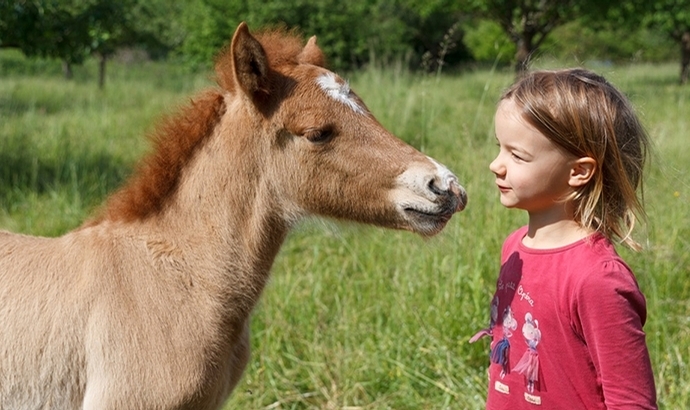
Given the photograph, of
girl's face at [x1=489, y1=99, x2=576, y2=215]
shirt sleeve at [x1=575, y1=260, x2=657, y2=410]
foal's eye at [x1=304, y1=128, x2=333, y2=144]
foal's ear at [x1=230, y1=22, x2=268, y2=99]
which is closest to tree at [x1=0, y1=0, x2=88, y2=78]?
foal's ear at [x1=230, y1=22, x2=268, y2=99]

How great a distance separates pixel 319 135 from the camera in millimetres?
2467

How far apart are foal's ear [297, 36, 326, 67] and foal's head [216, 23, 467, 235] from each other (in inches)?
5.7

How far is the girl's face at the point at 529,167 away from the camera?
6.40 feet

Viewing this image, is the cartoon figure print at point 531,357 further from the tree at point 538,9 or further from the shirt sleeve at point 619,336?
the tree at point 538,9

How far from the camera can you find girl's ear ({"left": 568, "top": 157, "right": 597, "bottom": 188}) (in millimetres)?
1942

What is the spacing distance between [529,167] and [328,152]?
0.77m

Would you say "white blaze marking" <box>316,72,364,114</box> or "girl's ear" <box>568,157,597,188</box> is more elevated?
"girl's ear" <box>568,157,597,188</box>

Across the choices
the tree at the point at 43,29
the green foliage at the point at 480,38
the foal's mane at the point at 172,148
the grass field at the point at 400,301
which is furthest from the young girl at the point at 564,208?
the green foliage at the point at 480,38

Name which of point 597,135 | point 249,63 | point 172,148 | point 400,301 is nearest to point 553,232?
point 597,135

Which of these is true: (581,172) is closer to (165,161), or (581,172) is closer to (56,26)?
(165,161)

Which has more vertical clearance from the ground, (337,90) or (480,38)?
(337,90)

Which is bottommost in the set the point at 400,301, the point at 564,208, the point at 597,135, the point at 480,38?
the point at 480,38

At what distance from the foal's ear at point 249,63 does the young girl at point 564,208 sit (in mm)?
834

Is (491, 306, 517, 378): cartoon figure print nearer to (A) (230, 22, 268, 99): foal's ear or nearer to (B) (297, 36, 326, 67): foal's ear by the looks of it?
(A) (230, 22, 268, 99): foal's ear
